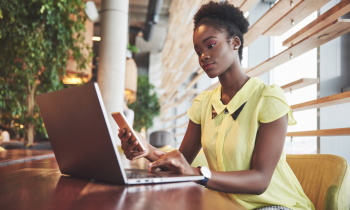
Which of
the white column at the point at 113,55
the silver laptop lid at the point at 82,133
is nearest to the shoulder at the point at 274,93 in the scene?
the silver laptop lid at the point at 82,133

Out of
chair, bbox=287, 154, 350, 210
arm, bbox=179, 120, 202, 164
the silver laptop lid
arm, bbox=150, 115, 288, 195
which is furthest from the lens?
arm, bbox=179, 120, 202, 164

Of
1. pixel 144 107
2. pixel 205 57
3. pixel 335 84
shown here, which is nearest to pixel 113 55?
pixel 335 84

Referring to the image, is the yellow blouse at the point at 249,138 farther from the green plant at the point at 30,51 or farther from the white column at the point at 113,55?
the white column at the point at 113,55

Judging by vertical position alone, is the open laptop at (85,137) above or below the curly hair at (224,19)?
below

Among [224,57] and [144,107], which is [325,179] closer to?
[224,57]

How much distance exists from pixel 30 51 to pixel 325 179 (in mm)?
3842

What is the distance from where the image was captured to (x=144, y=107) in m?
10.4

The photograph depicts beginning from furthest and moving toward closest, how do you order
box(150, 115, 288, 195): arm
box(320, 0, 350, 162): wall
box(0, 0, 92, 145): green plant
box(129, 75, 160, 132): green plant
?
box(129, 75, 160, 132): green plant → box(0, 0, 92, 145): green plant → box(320, 0, 350, 162): wall → box(150, 115, 288, 195): arm

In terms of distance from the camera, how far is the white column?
451 cm

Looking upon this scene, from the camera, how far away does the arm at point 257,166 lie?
2.88ft

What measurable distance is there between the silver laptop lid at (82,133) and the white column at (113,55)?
3.58m

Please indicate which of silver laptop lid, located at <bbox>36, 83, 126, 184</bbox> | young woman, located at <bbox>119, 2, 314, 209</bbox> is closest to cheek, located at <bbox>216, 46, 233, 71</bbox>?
young woman, located at <bbox>119, 2, 314, 209</bbox>

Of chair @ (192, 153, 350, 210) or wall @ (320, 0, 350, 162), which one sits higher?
wall @ (320, 0, 350, 162)

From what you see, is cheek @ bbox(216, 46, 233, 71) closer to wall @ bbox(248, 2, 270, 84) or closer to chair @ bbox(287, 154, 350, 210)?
chair @ bbox(287, 154, 350, 210)
